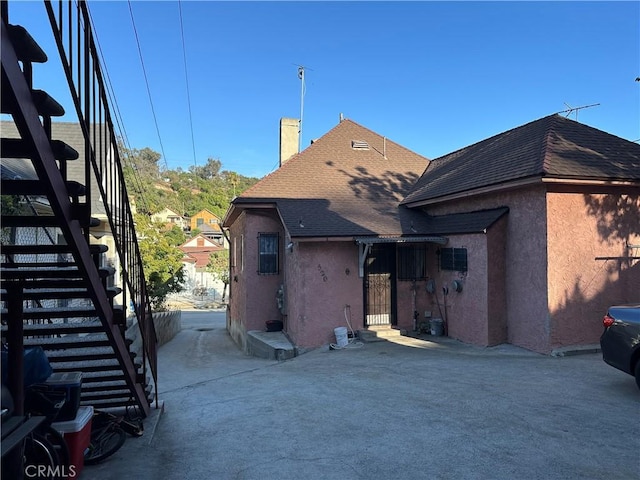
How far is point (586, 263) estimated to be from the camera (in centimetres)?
881

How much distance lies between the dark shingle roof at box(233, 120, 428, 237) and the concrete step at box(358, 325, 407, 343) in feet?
8.39

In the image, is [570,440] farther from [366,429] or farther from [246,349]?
[246,349]

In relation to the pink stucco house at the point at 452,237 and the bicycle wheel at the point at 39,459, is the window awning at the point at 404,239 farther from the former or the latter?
the bicycle wheel at the point at 39,459

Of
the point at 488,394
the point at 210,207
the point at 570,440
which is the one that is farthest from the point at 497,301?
the point at 210,207

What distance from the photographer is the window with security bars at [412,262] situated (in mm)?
11859

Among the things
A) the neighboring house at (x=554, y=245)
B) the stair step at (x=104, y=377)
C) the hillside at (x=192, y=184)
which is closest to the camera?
the stair step at (x=104, y=377)

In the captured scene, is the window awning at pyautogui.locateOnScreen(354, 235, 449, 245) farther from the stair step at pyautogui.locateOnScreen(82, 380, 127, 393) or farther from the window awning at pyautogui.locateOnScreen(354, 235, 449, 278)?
the stair step at pyautogui.locateOnScreen(82, 380, 127, 393)

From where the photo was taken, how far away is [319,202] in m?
13.0

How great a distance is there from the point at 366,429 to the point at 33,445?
10.5 ft

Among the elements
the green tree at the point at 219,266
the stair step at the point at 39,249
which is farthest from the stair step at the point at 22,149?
the green tree at the point at 219,266

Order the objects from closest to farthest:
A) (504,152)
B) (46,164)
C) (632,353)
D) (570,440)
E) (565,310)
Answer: (46,164) < (570,440) < (632,353) < (565,310) < (504,152)

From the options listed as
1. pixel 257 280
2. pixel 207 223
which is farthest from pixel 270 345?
pixel 207 223

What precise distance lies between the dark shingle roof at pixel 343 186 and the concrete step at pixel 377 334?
2558 millimetres

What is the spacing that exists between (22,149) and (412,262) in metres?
10.5
